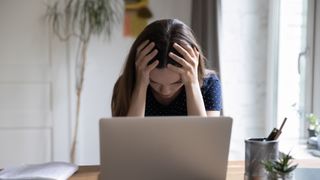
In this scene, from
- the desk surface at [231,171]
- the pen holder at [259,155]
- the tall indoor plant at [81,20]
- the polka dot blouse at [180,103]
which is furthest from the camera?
the tall indoor plant at [81,20]

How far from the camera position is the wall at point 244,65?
302 centimetres

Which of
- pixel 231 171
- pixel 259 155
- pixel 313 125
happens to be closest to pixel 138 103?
pixel 231 171

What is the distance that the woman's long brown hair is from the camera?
1.31m

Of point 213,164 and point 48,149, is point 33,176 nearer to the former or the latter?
point 213,164

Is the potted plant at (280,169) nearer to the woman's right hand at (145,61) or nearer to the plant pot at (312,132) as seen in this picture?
the woman's right hand at (145,61)

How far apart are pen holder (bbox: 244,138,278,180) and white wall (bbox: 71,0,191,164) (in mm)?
A: 2113

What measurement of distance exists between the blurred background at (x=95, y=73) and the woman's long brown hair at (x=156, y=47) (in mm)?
1506

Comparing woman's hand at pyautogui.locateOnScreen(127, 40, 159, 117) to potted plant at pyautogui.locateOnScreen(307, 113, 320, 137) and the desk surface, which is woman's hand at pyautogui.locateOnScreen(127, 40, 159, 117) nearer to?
the desk surface

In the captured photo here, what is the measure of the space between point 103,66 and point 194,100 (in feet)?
5.87

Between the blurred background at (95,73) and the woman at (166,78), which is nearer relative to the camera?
the woman at (166,78)

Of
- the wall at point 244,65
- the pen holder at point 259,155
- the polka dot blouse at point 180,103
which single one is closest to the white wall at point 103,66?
the wall at point 244,65

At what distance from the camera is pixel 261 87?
3.08 m

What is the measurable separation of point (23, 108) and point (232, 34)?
65.1 inches

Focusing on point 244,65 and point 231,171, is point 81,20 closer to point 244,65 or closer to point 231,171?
point 244,65
